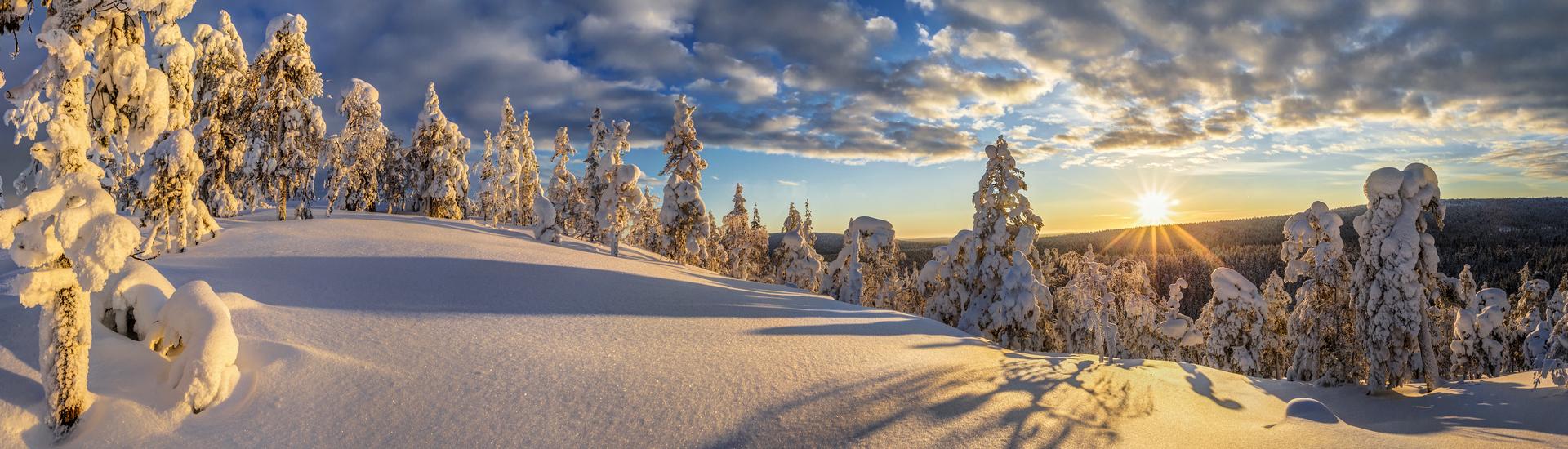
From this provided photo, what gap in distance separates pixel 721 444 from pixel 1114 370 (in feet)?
34.6

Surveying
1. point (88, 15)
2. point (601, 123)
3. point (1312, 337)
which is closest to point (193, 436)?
point (88, 15)

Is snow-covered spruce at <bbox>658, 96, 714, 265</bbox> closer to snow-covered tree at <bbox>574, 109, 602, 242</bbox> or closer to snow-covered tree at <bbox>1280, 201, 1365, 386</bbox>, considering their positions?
snow-covered tree at <bbox>574, 109, 602, 242</bbox>

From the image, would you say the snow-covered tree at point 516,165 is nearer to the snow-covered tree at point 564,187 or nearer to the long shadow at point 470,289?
the snow-covered tree at point 564,187

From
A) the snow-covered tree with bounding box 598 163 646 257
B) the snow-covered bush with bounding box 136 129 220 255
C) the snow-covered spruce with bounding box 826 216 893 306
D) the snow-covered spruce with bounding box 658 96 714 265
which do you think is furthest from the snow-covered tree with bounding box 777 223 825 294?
the snow-covered bush with bounding box 136 129 220 255

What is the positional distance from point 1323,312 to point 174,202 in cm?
3122

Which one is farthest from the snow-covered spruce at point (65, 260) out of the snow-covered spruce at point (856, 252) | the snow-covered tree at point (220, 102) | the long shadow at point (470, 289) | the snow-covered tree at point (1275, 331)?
the snow-covered tree at point (1275, 331)

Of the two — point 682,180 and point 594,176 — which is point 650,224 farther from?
point 682,180

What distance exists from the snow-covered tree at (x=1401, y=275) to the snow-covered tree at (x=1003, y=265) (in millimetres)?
8821

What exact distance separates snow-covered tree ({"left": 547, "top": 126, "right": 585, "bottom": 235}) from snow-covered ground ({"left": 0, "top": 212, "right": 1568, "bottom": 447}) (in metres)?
27.2

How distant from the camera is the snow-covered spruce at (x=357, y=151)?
32.3 m

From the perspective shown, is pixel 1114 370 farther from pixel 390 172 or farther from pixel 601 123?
pixel 390 172

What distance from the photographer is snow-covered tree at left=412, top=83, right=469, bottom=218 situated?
39.1m

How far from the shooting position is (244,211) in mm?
32438

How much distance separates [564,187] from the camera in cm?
5138
